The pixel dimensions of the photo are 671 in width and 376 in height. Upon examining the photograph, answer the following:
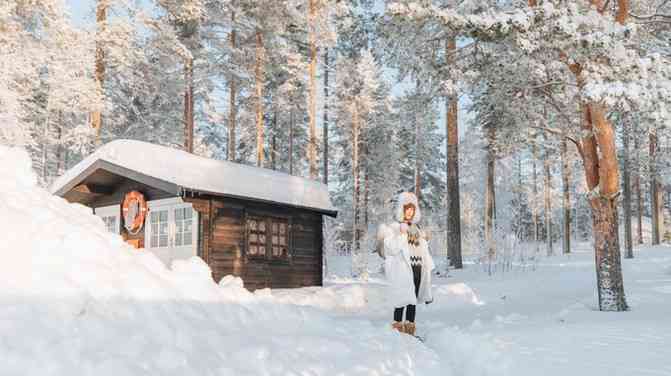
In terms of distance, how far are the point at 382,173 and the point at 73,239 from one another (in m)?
33.3

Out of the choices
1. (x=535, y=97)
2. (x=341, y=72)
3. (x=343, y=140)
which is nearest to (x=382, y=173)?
(x=343, y=140)

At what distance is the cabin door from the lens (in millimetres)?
14781

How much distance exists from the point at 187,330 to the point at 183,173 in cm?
1025

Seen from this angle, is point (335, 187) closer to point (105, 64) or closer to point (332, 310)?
point (105, 64)

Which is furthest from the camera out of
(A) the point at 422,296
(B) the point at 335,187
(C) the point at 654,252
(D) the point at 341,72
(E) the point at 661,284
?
(B) the point at 335,187

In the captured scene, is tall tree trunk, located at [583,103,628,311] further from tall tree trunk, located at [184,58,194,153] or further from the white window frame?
tall tree trunk, located at [184,58,194,153]

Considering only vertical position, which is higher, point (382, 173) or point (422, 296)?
point (382, 173)

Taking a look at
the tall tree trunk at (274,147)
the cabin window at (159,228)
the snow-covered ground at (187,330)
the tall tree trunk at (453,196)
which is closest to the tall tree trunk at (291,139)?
the tall tree trunk at (274,147)

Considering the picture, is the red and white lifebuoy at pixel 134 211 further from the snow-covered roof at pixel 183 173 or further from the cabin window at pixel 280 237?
the cabin window at pixel 280 237

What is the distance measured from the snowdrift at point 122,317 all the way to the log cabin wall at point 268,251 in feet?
27.4

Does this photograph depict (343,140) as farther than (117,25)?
Yes

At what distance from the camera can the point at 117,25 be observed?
18188 millimetres

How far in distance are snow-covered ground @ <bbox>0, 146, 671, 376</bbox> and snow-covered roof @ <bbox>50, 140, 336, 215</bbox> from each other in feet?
24.0

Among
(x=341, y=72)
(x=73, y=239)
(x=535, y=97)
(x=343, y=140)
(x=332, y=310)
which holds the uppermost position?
(x=341, y=72)
